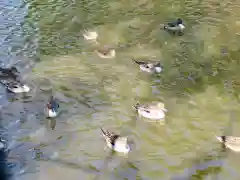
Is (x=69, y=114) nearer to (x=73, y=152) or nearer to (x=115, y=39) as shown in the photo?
(x=73, y=152)

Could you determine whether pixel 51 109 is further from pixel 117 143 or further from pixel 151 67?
pixel 151 67

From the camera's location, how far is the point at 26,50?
11.7m

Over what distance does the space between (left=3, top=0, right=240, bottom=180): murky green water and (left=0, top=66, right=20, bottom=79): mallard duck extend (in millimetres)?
437

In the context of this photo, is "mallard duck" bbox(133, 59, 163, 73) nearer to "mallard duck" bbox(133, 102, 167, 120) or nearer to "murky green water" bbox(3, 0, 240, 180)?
"murky green water" bbox(3, 0, 240, 180)

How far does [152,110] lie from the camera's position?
348 inches

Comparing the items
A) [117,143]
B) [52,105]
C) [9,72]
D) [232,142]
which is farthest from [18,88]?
[232,142]

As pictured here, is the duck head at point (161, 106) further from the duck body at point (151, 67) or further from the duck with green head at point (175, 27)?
the duck with green head at point (175, 27)

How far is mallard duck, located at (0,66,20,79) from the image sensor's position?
10191mm

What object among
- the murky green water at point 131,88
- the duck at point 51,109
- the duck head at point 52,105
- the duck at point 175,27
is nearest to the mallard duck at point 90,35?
the murky green water at point 131,88

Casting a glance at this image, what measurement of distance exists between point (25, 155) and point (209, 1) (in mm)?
10121

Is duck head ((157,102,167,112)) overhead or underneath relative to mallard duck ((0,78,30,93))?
underneath

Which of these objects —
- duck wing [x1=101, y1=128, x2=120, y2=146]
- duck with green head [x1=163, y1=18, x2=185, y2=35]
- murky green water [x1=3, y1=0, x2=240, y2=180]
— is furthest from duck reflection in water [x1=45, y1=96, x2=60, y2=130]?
Answer: duck with green head [x1=163, y1=18, x2=185, y2=35]

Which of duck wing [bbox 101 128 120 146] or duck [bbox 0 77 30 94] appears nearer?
duck wing [bbox 101 128 120 146]

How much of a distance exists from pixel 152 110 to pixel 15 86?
349cm
